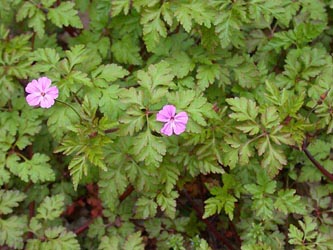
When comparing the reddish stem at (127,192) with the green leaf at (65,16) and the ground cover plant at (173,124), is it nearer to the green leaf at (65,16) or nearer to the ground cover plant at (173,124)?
the ground cover plant at (173,124)

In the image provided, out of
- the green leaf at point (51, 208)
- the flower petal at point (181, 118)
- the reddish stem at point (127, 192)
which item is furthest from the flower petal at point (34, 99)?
the reddish stem at point (127, 192)

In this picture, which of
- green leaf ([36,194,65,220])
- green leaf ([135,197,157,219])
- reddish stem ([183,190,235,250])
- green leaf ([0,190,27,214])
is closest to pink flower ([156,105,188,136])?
green leaf ([135,197,157,219])

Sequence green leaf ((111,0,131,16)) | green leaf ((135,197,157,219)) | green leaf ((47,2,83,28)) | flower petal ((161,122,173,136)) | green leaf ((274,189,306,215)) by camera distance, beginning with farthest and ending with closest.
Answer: green leaf ((47,2,83,28)) → green leaf ((111,0,131,16)) → green leaf ((135,197,157,219)) → green leaf ((274,189,306,215)) → flower petal ((161,122,173,136))

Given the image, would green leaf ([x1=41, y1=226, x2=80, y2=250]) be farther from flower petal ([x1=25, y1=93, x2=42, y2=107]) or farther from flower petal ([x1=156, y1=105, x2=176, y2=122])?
flower petal ([x1=156, y1=105, x2=176, y2=122])

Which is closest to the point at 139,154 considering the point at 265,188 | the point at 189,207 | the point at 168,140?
the point at 168,140

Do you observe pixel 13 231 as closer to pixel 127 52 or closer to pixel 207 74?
pixel 127 52
